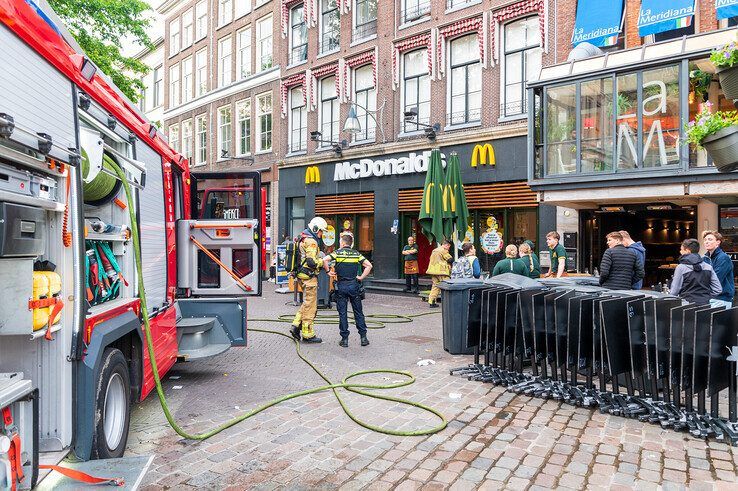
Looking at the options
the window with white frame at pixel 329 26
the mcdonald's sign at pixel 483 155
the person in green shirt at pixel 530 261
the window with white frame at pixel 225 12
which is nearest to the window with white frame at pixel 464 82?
the mcdonald's sign at pixel 483 155

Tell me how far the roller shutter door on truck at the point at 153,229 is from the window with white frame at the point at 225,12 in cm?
2290

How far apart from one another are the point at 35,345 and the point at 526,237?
13.5 m

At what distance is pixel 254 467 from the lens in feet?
13.4

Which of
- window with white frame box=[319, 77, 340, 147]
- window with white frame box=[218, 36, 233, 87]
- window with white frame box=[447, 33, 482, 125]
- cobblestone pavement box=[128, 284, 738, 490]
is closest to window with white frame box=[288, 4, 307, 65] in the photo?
window with white frame box=[319, 77, 340, 147]

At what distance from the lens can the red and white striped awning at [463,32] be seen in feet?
51.7

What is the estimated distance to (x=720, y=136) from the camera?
3.48 m

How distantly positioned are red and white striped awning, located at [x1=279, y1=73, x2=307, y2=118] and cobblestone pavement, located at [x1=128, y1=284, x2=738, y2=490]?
1654cm

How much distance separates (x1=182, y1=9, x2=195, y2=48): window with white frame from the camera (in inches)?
1117

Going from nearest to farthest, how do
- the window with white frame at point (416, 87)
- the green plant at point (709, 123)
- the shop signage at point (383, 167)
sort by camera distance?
1. the green plant at point (709, 123)
2. the shop signage at point (383, 167)
3. the window with white frame at point (416, 87)

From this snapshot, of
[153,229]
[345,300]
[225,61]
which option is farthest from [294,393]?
[225,61]

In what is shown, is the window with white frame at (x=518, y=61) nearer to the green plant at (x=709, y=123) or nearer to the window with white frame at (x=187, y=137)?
the green plant at (x=709, y=123)

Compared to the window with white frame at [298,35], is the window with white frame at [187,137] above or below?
below

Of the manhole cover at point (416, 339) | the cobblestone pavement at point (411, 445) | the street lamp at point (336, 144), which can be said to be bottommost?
the cobblestone pavement at point (411, 445)

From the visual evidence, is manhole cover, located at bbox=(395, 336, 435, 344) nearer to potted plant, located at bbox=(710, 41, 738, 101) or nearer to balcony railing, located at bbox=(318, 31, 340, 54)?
potted plant, located at bbox=(710, 41, 738, 101)
